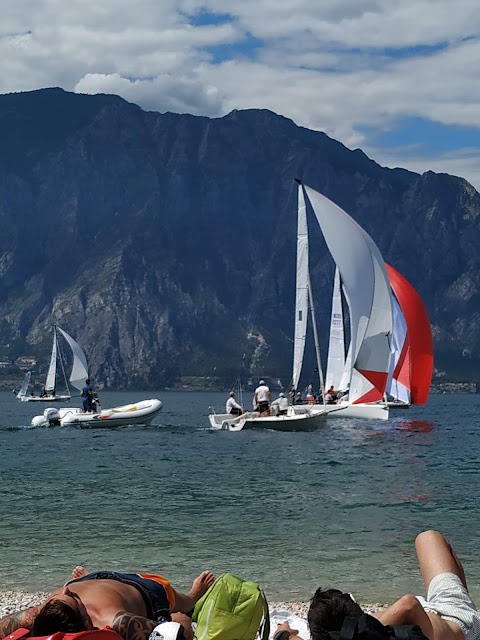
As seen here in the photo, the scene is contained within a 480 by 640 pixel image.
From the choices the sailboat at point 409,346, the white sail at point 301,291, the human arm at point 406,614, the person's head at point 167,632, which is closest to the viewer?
the person's head at point 167,632

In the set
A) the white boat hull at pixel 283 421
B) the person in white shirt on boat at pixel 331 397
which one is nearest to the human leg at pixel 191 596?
the white boat hull at pixel 283 421

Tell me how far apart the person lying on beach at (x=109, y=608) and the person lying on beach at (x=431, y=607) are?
83cm

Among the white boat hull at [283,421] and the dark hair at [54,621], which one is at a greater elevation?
the dark hair at [54,621]

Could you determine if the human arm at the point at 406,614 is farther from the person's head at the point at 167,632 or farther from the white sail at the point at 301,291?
the white sail at the point at 301,291

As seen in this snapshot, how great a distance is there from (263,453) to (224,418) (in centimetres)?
1023

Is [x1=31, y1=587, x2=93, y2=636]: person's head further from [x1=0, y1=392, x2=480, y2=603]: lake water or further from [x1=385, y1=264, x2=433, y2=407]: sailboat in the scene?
[x1=385, y1=264, x2=433, y2=407]: sailboat

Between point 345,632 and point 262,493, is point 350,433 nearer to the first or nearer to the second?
point 262,493

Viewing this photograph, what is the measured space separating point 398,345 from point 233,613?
4833 cm

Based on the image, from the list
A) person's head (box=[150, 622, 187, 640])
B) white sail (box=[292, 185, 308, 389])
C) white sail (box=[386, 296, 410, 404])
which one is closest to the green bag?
person's head (box=[150, 622, 187, 640])

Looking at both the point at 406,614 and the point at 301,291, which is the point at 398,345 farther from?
the point at 406,614

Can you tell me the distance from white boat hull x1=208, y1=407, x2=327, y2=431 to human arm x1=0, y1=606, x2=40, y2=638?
30.1 meters

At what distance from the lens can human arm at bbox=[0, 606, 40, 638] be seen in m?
5.24

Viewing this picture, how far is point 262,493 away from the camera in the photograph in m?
19.4

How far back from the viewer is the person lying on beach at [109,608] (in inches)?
190
